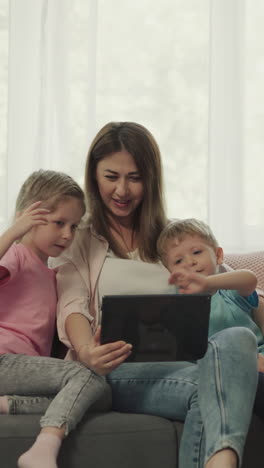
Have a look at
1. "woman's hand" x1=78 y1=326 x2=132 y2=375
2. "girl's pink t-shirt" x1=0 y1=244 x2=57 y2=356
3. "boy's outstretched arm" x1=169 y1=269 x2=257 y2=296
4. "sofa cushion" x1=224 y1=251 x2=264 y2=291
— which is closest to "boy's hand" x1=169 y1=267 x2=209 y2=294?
"boy's outstretched arm" x1=169 y1=269 x2=257 y2=296

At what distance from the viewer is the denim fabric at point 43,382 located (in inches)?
63.3

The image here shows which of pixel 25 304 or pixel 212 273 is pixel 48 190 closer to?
pixel 25 304

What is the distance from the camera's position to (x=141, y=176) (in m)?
2.06

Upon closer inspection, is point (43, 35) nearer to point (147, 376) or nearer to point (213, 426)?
point (147, 376)

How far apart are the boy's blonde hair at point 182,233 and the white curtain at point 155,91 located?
1011 mm

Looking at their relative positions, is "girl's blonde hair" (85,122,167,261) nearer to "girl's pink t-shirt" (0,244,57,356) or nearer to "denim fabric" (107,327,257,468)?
"girl's pink t-shirt" (0,244,57,356)

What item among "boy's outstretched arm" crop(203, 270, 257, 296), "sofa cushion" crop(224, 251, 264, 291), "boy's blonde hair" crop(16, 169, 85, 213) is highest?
"boy's blonde hair" crop(16, 169, 85, 213)

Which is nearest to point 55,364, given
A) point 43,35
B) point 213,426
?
point 213,426

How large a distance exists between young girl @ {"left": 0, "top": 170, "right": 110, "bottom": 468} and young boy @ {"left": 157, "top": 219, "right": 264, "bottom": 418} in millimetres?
264

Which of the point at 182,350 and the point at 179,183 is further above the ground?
the point at 179,183

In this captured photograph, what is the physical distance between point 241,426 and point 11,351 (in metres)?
0.59

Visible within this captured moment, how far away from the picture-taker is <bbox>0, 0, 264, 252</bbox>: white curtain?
2.90 m

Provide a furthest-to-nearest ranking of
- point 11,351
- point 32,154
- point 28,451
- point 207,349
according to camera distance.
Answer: point 32,154 < point 11,351 < point 207,349 < point 28,451

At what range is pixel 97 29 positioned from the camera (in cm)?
297
